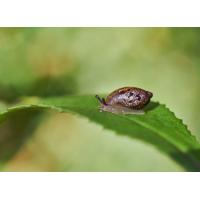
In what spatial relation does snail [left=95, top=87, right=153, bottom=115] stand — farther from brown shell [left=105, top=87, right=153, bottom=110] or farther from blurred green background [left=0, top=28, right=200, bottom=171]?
blurred green background [left=0, top=28, right=200, bottom=171]

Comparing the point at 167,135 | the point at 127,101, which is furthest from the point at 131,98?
the point at 167,135

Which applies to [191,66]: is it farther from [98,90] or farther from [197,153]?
[197,153]

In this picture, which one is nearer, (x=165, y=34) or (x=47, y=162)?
(x=47, y=162)

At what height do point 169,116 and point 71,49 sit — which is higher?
point 71,49

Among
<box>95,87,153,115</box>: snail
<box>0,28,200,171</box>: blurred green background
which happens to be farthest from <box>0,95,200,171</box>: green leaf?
<box>0,28,200,171</box>: blurred green background

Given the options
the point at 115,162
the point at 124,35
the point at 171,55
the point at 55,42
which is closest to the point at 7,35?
the point at 55,42

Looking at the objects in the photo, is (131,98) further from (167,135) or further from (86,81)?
(86,81)
